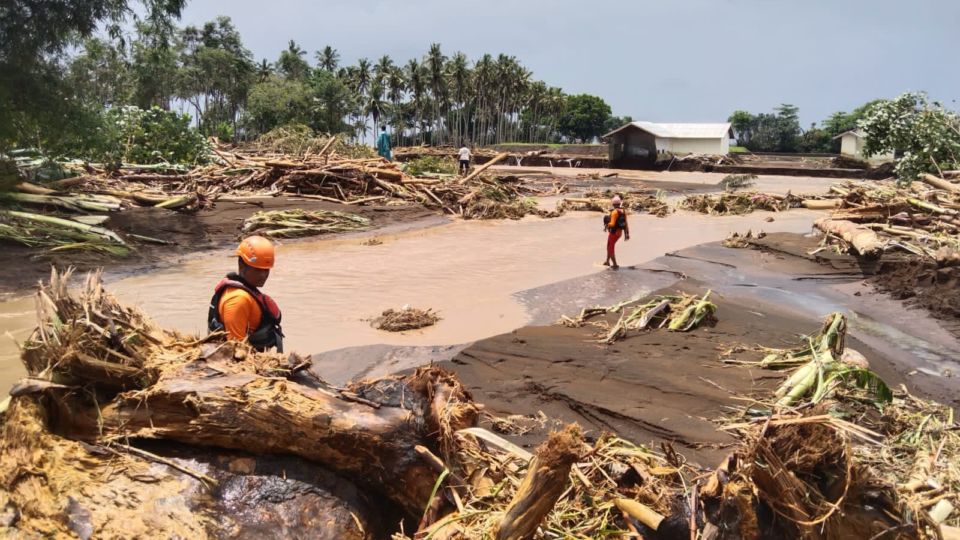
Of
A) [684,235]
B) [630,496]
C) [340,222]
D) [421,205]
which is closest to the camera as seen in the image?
[630,496]

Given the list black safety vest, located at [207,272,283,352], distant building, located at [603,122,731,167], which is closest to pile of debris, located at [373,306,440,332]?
black safety vest, located at [207,272,283,352]

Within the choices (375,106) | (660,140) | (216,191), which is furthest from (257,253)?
(375,106)

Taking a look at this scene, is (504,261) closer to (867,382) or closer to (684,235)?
(684,235)

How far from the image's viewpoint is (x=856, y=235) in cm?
1272

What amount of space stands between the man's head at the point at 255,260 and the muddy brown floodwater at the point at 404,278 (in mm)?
1342

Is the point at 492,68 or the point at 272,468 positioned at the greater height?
the point at 492,68

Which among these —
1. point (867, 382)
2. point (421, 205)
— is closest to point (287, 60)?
point (421, 205)

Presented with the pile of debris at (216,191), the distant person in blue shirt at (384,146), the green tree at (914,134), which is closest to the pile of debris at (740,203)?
the green tree at (914,134)

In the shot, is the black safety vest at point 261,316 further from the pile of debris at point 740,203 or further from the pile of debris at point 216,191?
the pile of debris at point 740,203

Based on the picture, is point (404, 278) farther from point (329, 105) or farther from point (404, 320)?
point (329, 105)

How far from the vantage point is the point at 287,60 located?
66.9 m

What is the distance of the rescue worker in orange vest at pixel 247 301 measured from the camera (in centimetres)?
327

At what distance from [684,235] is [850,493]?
15938 mm

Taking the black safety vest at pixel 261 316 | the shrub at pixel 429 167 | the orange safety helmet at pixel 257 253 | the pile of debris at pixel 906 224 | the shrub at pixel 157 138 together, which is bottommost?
the pile of debris at pixel 906 224
